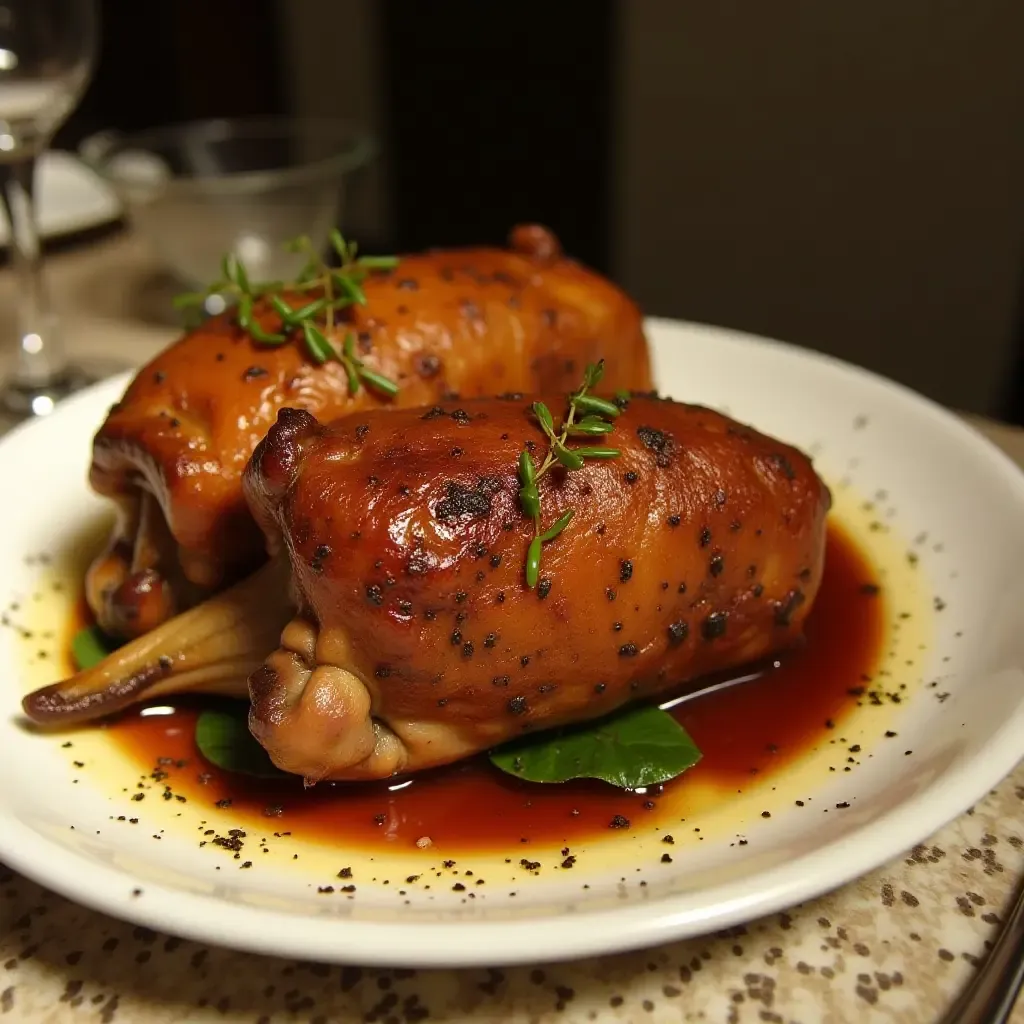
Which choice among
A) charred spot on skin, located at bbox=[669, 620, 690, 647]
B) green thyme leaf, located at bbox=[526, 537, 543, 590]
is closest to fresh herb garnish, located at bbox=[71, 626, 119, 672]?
green thyme leaf, located at bbox=[526, 537, 543, 590]

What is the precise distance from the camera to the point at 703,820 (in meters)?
1.43

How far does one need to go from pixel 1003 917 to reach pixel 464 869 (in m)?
0.63

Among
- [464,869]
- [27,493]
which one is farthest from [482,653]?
[27,493]

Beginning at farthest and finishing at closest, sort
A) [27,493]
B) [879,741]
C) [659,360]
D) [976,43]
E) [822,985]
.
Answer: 1. [976,43]
2. [659,360]
3. [27,493]
4. [879,741]
5. [822,985]

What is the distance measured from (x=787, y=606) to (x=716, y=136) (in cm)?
345

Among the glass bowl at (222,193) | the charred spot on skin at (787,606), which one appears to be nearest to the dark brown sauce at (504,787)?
the charred spot on skin at (787,606)

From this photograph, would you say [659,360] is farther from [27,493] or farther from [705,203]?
[705,203]

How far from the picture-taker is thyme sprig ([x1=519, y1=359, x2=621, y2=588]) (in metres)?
1.37

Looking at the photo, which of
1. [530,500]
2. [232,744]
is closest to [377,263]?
[530,500]

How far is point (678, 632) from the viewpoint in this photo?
4.96 ft

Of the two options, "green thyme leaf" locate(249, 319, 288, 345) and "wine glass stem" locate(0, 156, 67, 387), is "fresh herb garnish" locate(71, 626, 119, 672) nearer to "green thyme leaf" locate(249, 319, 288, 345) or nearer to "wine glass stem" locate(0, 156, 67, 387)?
"green thyme leaf" locate(249, 319, 288, 345)

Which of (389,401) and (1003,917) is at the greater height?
(389,401)

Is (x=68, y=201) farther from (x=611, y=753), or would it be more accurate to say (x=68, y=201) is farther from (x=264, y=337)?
(x=611, y=753)

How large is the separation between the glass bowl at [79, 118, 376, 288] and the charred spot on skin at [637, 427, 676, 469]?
1.87 m
